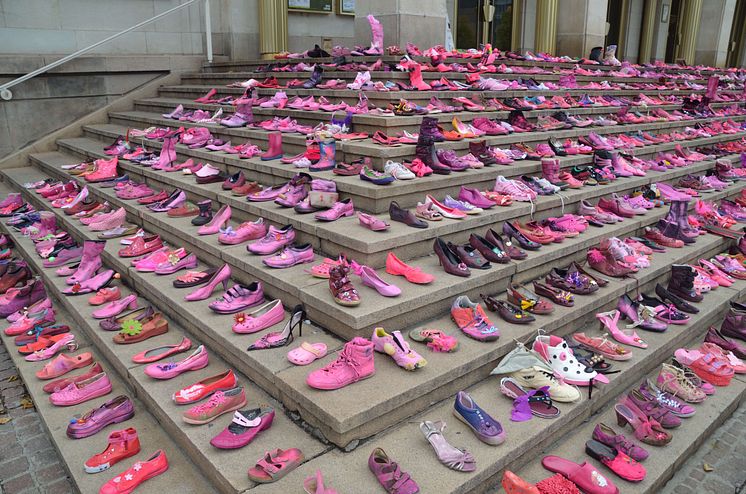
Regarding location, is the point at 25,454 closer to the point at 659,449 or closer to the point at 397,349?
the point at 397,349

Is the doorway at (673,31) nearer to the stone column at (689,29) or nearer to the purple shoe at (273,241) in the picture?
the stone column at (689,29)

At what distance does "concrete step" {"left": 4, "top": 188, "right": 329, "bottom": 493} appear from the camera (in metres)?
2.92

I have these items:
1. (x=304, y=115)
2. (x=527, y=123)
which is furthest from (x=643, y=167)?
(x=304, y=115)

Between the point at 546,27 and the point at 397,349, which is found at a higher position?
the point at 546,27

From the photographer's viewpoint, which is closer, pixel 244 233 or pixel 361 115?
pixel 244 233

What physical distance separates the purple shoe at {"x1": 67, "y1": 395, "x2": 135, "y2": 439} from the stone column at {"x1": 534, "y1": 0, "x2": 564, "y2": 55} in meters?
13.3

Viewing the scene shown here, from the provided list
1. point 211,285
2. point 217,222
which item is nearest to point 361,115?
point 217,222

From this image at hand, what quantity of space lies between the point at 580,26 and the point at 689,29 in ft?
28.5

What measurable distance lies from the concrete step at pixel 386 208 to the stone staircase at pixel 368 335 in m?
0.02

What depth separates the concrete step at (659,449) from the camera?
10.4 feet

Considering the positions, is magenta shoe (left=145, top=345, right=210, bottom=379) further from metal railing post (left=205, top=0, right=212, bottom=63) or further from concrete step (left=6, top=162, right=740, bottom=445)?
metal railing post (left=205, top=0, right=212, bottom=63)

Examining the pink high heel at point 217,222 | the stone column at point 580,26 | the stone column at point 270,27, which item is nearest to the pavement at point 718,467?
the pink high heel at point 217,222

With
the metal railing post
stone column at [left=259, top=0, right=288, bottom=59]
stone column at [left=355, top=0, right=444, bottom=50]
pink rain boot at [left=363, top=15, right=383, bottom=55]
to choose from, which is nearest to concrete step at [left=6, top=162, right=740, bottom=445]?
pink rain boot at [left=363, top=15, right=383, bottom=55]

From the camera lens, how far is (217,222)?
17.7 ft
